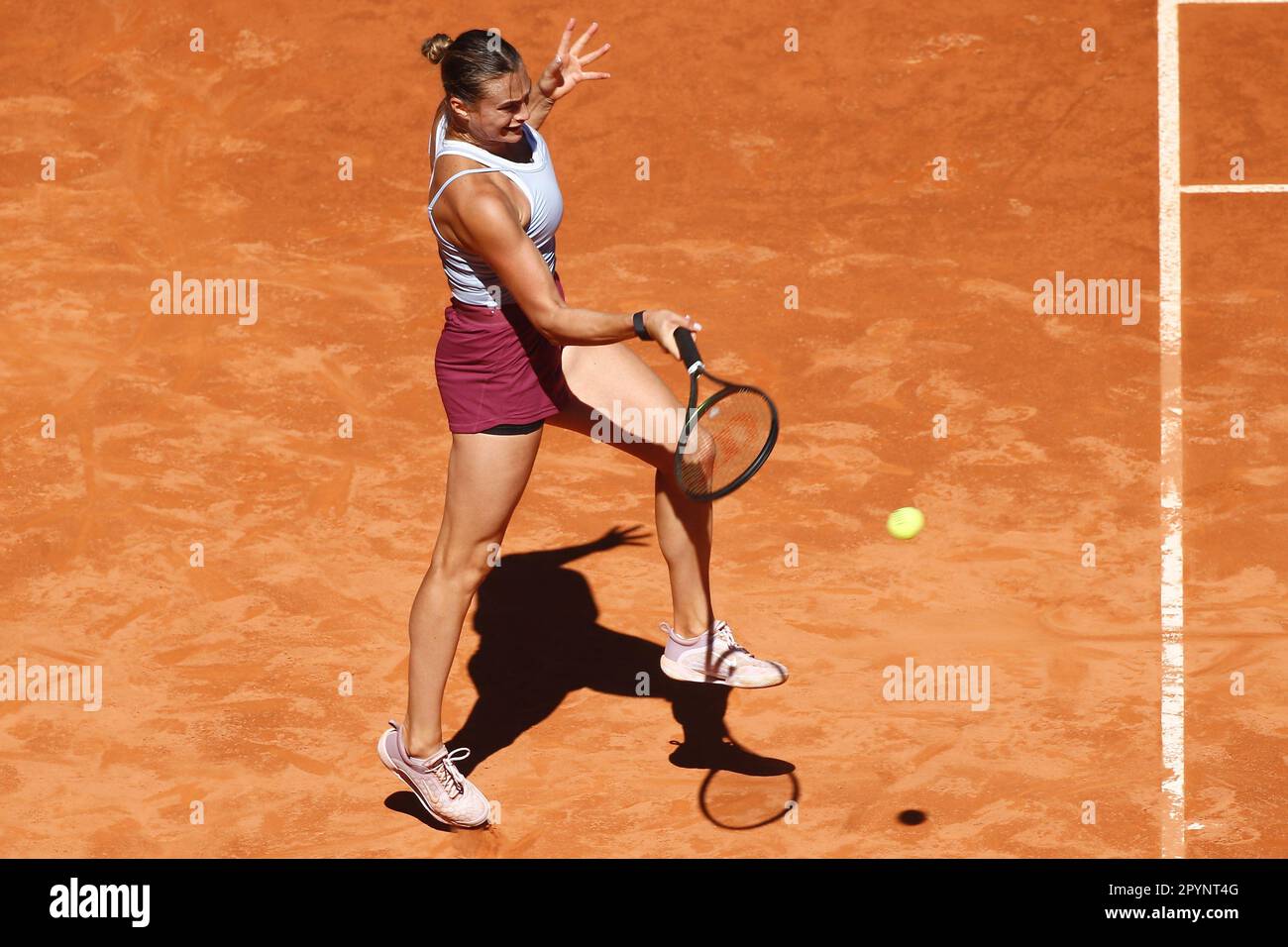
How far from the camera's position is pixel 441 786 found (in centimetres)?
590

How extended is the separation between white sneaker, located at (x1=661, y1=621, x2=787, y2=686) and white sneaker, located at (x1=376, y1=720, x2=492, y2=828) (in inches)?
31.3

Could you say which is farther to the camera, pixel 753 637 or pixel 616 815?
pixel 753 637

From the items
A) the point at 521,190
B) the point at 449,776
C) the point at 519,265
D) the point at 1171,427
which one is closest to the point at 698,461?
the point at 519,265

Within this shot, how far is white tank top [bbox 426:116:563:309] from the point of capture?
5395mm

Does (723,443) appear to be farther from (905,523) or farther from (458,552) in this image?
(905,523)

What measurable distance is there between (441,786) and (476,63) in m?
2.35

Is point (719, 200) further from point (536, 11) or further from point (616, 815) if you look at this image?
point (616, 815)

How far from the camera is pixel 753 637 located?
7066 millimetres

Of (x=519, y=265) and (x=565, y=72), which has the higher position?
(x=565, y=72)

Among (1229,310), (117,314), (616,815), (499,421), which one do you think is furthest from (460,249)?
(1229,310)

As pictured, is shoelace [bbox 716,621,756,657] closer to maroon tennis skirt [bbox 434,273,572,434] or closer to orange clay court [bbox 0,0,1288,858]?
orange clay court [bbox 0,0,1288,858]

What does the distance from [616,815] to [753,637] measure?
121 cm

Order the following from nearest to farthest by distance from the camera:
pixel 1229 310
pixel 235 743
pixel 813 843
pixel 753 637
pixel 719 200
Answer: pixel 813 843 → pixel 235 743 → pixel 753 637 → pixel 1229 310 → pixel 719 200

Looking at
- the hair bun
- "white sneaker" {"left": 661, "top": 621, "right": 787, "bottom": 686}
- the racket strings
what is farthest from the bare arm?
"white sneaker" {"left": 661, "top": 621, "right": 787, "bottom": 686}
